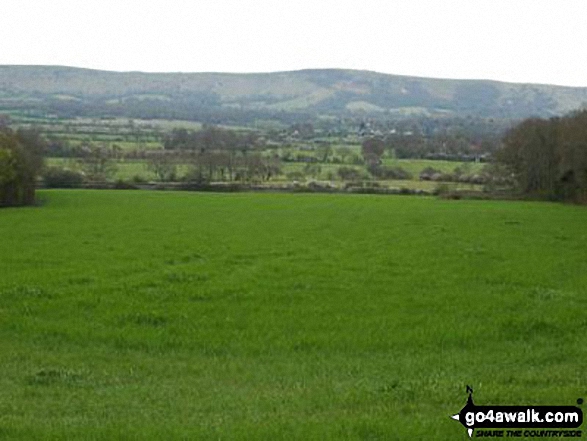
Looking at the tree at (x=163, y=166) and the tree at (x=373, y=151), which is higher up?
the tree at (x=373, y=151)

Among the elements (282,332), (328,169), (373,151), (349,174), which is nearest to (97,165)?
(328,169)

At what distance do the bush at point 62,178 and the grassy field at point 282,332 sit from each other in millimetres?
58404

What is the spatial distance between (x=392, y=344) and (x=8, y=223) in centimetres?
4117

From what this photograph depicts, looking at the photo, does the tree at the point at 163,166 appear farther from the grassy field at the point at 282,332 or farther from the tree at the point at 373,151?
the grassy field at the point at 282,332

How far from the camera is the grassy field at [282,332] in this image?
1071 centimetres

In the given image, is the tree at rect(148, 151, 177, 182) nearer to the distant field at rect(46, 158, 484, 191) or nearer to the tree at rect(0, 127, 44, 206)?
the distant field at rect(46, 158, 484, 191)

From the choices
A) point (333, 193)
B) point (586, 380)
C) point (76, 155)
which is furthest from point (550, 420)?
point (76, 155)

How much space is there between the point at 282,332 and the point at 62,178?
87380 mm

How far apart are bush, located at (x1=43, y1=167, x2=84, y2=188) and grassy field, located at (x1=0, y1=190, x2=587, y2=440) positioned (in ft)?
192

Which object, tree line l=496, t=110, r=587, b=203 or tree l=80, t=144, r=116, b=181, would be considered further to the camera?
tree l=80, t=144, r=116, b=181

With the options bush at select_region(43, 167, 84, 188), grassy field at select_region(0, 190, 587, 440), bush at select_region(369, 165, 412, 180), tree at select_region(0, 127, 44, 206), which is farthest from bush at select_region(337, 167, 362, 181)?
grassy field at select_region(0, 190, 587, 440)

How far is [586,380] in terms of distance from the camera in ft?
40.7

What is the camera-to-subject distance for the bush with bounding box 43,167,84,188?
9931cm

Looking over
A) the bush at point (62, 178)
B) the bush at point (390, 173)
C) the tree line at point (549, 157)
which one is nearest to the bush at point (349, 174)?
the bush at point (390, 173)
